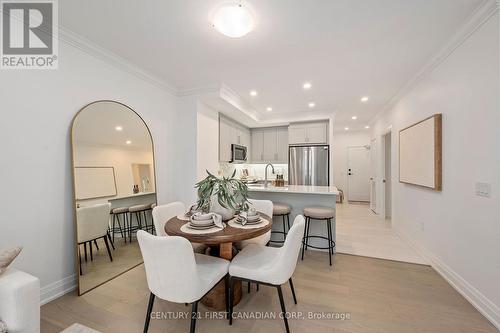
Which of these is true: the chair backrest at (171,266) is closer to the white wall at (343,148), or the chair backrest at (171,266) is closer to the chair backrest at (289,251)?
the chair backrest at (289,251)

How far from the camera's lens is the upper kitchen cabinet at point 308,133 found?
197 inches

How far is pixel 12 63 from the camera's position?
5.78 ft

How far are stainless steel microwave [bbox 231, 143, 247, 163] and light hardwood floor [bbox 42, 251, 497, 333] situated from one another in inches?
116

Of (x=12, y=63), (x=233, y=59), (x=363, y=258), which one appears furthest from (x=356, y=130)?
(x=12, y=63)

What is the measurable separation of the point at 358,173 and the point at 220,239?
7.10 metres

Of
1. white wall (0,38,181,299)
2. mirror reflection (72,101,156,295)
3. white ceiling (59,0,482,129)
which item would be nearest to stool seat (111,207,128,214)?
mirror reflection (72,101,156,295)

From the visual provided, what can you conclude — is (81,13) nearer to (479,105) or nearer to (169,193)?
(169,193)

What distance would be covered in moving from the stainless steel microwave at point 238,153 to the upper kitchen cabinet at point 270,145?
0.66 metres

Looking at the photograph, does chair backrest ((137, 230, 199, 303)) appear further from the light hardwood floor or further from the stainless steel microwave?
the stainless steel microwave

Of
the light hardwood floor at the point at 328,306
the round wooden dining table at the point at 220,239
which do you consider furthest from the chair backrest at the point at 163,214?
the light hardwood floor at the point at 328,306

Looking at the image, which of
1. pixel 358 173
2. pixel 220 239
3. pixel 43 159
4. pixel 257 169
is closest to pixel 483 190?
pixel 220 239

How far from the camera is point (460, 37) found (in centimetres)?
201

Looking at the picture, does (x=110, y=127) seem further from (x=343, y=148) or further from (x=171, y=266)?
(x=343, y=148)

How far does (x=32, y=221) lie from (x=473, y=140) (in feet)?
13.5
